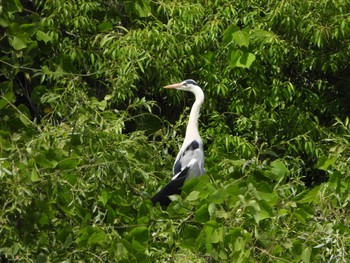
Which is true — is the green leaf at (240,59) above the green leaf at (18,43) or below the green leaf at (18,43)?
below

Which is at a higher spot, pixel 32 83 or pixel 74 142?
pixel 74 142

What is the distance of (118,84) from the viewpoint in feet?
23.7

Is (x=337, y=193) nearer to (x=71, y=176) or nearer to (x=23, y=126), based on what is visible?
(x=71, y=176)

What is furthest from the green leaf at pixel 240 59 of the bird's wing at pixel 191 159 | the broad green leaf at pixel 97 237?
the broad green leaf at pixel 97 237

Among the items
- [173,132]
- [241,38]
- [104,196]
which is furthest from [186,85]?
[104,196]

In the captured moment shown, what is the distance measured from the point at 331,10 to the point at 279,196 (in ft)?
8.70

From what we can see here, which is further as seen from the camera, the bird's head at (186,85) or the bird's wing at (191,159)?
the bird's head at (186,85)

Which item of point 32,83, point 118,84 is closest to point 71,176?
point 118,84

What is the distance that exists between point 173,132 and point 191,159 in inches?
8.5

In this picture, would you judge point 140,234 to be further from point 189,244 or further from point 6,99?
point 6,99

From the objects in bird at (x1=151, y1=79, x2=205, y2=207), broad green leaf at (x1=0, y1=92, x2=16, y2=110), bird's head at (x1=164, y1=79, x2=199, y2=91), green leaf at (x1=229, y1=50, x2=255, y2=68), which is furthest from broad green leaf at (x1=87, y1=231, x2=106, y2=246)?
green leaf at (x1=229, y1=50, x2=255, y2=68)

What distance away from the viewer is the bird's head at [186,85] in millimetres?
7410

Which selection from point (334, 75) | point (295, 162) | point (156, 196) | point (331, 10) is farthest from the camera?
point (334, 75)

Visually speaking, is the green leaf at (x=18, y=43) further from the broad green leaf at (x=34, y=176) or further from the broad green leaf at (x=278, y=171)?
the broad green leaf at (x=278, y=171)
